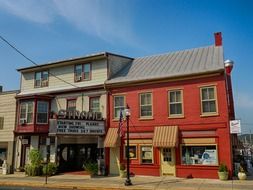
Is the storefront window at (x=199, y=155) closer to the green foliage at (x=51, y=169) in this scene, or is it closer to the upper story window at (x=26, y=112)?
the green foliage at (x=51, y=169)

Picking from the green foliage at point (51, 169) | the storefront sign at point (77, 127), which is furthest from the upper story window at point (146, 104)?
the green foliage at point (51, 169)

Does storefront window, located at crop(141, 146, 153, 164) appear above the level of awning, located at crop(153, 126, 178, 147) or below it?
below

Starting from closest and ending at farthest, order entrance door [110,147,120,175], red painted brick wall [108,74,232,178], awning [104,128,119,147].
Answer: red painted brick wall [108,74,232,178] → awning [104,128,119,147] → entrance door [110,147,120,175]

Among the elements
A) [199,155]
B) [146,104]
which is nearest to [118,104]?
A: [146,104]

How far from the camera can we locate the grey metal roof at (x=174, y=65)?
21562 millimetres

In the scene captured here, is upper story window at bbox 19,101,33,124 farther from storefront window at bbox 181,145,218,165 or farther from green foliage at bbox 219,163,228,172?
green foliage at bbox 219,163,228,172

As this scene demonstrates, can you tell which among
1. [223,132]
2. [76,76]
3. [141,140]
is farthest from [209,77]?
[76,76]

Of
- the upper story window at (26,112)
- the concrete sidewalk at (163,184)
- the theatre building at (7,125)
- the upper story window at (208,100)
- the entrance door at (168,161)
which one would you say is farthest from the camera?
the theatre building at (7,125)

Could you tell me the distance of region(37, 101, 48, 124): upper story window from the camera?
26.6 meters

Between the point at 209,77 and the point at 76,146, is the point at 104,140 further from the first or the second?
the point at 209,77

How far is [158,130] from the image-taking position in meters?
21.9

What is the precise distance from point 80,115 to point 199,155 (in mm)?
9611

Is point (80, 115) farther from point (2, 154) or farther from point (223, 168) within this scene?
point (223, 168)

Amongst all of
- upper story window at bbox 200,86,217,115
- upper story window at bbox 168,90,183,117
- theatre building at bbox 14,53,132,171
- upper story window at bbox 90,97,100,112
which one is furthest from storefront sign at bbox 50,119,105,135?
upper story window at bbox 200,86,217,115
